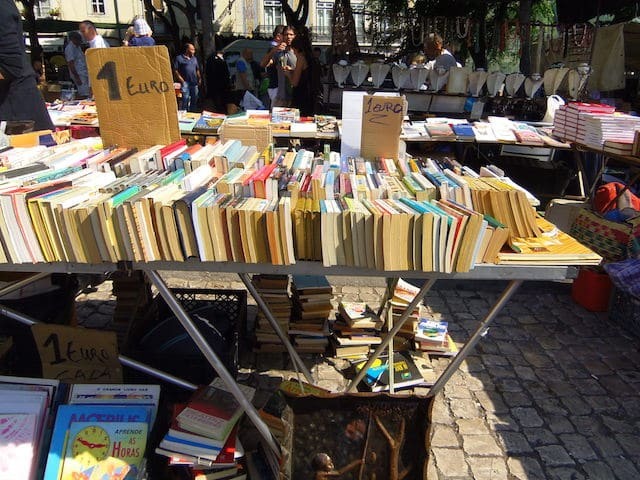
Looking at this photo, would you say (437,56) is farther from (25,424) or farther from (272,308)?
(25,424)

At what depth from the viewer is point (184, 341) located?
267 centimetres

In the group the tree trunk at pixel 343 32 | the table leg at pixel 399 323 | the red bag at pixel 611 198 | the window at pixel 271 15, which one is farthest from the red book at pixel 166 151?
the window at pixel 271 15

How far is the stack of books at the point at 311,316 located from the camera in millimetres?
3244

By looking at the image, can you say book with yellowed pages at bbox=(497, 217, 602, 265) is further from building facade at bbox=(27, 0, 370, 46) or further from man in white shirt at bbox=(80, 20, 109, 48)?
building facade at bbox=(27, 0, 370, 46)

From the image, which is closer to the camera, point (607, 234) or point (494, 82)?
point (607, 234)

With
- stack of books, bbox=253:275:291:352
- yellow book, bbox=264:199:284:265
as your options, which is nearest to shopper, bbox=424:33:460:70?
stack of books, bbox=253:275:291:352

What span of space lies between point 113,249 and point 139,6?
3760 cm

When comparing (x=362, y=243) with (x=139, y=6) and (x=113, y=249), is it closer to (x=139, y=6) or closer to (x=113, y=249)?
(x=113, y=249)

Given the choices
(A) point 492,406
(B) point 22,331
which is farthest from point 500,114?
(B) point 22,331

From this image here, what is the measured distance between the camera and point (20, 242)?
1.70 m

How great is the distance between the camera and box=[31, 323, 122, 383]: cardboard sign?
2334 mm

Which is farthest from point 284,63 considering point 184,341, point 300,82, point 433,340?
point 184,341

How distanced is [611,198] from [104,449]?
15.4ft

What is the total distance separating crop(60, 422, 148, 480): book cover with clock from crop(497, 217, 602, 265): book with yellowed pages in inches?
65.4
